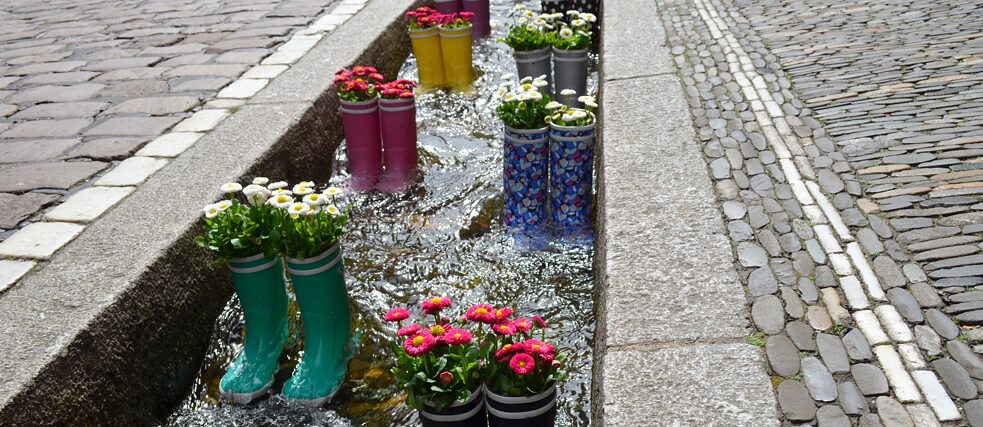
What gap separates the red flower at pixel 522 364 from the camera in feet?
7.30

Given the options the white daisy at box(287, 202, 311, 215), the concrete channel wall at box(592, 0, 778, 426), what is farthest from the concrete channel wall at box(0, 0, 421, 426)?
the concrete channel wall at box(592, 0, 778, 426)

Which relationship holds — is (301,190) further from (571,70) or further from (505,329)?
(571,70)

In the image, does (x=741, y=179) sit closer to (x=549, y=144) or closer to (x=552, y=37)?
(x=549, y=144)

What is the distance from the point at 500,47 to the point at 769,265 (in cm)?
453

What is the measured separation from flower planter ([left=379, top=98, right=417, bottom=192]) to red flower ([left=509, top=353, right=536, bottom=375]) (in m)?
2.37

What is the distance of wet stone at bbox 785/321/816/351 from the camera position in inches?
95.7

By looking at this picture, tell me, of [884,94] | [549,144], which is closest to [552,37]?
[549,144]

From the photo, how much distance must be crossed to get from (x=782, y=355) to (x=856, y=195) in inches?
48.9

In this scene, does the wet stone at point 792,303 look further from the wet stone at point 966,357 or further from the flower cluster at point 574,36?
the flower cluster at point 574,36

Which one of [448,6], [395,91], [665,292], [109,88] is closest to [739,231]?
[665,292]

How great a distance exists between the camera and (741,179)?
354 cm

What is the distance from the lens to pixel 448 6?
287 inches

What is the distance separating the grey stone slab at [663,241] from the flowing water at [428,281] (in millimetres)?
382

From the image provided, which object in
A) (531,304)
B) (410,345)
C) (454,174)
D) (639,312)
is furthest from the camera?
(454,174)
